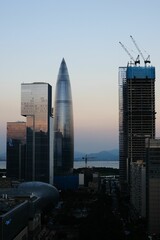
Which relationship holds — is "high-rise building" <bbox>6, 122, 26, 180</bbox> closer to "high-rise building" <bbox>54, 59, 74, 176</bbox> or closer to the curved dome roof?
"high-rise building" <bbox>54, 59, 74, 176</bbox>

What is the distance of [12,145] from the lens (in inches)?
3691

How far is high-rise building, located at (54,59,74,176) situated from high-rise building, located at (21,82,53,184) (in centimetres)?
2378

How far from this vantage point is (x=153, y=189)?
46.8 meters

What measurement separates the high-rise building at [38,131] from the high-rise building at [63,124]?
23782 mm

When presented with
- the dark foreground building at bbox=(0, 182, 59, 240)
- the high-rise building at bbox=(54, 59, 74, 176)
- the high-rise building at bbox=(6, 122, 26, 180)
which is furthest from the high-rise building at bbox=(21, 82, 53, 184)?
the dark foreground building at bbox=(0, 182, 59, 240)

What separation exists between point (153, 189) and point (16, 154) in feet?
162

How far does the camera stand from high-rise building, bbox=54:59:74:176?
11338 cm

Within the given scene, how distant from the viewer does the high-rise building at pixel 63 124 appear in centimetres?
11338

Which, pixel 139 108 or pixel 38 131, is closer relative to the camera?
pixel 38 131

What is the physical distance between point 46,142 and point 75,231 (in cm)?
4386

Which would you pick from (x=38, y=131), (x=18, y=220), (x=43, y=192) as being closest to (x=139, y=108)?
(x=38, y=131)

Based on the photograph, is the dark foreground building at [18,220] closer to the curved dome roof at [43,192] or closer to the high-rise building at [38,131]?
the curved dome roof at [43,192]

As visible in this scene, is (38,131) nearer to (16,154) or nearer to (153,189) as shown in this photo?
(16,154)

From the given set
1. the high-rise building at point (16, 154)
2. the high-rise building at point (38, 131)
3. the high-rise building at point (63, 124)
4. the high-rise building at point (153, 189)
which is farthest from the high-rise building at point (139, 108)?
the high-rise building at point (153, 189)
